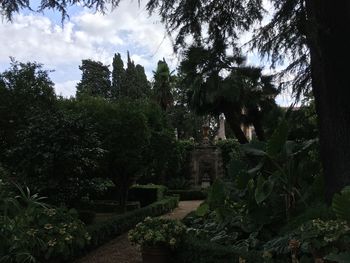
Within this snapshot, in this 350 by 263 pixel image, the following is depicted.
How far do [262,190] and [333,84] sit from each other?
1.71 m

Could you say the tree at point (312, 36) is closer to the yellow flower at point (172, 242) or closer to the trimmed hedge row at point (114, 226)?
the yellow flower at point (172, 242)

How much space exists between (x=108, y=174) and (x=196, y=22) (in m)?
7.99

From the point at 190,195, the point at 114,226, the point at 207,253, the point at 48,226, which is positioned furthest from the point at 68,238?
the point at 190,195

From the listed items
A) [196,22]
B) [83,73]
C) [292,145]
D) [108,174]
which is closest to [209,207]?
[292,145]

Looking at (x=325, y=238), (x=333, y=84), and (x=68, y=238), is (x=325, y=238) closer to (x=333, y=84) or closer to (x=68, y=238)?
(x=333, y=84)

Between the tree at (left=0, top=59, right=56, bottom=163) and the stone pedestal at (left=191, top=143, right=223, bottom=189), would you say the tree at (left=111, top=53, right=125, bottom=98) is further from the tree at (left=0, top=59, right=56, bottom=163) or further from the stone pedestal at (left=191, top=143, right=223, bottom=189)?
the tree at (left=0, top=59, right=56, bottom=163)

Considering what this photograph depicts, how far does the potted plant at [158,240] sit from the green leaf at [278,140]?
69.0 inches

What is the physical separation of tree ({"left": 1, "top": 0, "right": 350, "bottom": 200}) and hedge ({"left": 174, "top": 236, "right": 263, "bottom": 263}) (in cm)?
154

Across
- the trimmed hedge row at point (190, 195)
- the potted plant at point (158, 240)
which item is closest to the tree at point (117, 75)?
the trimmed hedge row at point (190, 195)

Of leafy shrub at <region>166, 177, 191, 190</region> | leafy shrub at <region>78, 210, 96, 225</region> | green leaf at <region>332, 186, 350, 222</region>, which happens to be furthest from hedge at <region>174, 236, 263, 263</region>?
leafy shrub at <region>166, 177, 191, 190</region>

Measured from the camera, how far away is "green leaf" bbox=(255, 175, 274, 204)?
21.6 ft

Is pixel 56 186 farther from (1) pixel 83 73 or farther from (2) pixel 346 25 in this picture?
(1) pixel 83 73

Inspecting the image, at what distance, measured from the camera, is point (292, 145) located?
7.38 meters

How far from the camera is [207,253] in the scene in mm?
6379
